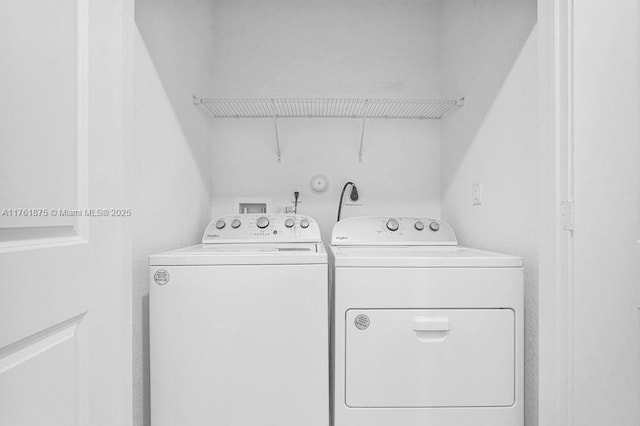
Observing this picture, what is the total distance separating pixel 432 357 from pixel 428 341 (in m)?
0.06

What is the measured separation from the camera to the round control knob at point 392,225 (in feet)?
5.61

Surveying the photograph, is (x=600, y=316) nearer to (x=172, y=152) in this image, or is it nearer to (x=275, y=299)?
(x=275, y=299)

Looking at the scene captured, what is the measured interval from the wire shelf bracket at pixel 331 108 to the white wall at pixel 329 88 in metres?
0.05

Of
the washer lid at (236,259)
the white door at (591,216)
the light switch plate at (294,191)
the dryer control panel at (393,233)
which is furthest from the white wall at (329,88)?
the white door at (591,216)

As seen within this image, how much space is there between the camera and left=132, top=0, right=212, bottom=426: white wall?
1191 mm

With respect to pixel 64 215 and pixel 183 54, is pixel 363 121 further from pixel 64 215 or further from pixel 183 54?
pixel 64 215

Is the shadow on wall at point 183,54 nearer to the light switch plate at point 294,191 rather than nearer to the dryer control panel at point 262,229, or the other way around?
the dryer control panel at point 262,229

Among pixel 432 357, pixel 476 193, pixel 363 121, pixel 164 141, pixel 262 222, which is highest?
pixel 363 121

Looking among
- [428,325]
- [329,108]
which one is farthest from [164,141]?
[428,325]

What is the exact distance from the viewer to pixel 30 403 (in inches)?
27.3

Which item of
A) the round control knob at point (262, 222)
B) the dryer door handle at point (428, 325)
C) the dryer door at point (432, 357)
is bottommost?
the dryer door at point (432, 357)

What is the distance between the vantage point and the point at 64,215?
771 millimetres

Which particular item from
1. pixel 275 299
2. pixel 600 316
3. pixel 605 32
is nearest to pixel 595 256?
pixel 600 316

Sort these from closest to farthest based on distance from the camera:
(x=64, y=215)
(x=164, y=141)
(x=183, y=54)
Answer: (x=64, y=215)
(x=164, y=141)
(x=183, y=54)
